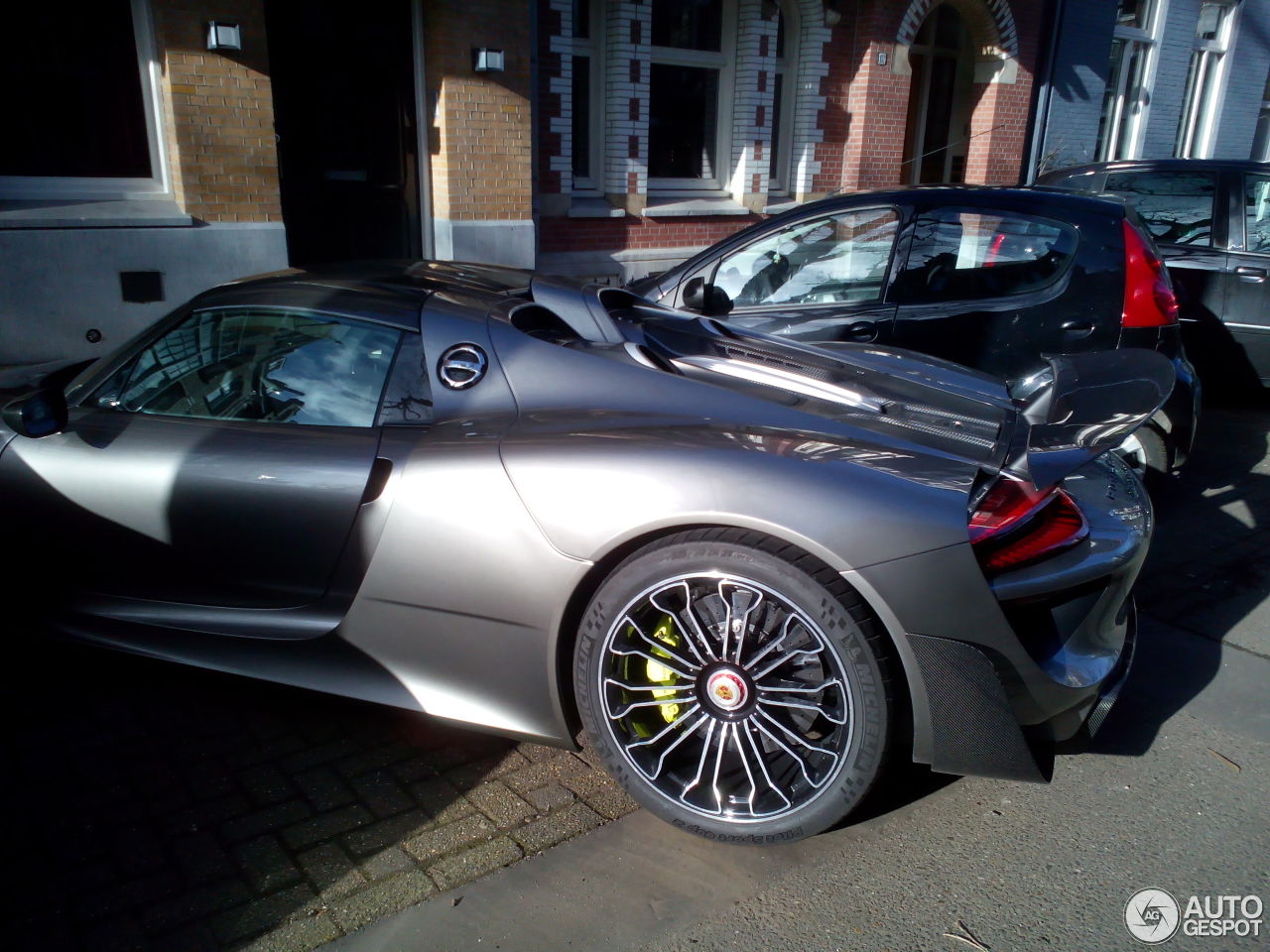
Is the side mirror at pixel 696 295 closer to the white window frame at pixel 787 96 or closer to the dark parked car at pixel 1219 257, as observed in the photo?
the dark parked car at pixel 1219 257

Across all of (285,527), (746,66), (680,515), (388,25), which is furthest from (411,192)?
(680,515)

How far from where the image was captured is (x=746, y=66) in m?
11.2

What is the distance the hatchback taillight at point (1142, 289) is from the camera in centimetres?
466

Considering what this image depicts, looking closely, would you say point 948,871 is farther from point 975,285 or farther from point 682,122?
point 682,122

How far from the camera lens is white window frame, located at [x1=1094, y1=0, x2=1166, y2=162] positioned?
15398 millimetres

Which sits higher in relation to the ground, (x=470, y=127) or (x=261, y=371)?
(x=470, y=127)

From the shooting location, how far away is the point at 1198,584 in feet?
14.1

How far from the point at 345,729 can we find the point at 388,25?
7.34 meters

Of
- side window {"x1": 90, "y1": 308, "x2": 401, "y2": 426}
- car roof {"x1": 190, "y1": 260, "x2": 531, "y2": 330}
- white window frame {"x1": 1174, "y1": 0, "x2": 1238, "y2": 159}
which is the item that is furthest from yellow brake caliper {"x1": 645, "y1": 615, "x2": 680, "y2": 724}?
white window frame {"x1": 1174, "y1": 0, "x2": 1238, "y2": 159}

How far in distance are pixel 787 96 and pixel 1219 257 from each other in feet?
20.6

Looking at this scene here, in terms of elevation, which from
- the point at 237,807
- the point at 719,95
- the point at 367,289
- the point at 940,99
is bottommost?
the point at 237,807

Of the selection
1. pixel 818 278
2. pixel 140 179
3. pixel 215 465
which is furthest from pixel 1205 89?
pixel 215 465

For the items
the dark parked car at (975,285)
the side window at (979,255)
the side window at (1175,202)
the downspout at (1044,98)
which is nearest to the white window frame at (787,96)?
the downspout at (1044,98)

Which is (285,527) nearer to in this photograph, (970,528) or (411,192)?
(970,528)
